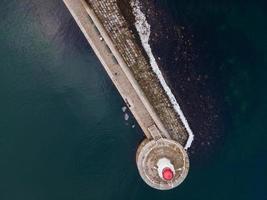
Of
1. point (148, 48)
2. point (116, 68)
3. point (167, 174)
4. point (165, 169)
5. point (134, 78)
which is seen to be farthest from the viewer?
point (148, 48)

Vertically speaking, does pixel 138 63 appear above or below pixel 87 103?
above

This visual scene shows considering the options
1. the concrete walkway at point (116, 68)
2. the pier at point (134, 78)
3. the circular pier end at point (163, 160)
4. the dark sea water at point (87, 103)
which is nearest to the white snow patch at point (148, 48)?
the pier at point (134, 78)

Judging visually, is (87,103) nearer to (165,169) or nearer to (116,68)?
(116,68)

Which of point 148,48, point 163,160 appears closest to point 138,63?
point 148,48

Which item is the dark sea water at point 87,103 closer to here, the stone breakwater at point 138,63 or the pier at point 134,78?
the pier at point 134,78

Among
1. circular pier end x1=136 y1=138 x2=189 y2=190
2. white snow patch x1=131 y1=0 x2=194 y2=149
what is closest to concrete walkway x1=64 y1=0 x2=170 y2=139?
circular pier end x1=136 y1=138 x2=189 y2=190

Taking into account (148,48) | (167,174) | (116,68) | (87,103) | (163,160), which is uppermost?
(116,68)

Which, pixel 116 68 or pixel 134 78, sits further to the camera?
pixel 134 78

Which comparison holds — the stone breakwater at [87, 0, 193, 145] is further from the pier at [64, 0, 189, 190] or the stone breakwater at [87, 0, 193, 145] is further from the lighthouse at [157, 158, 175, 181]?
the lighthouse at [157, 158, 175, 181]
